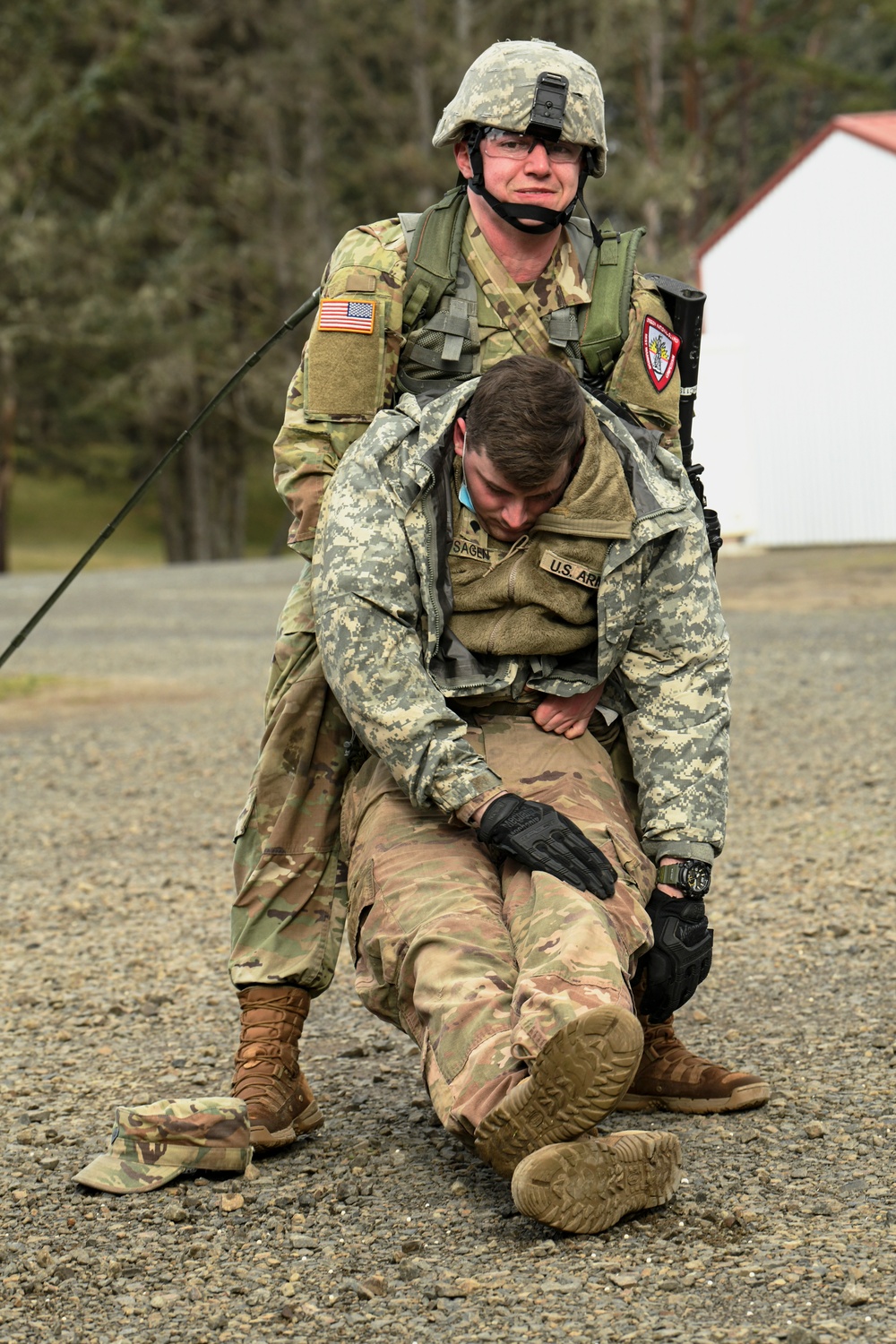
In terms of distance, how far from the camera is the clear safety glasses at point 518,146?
3834 millimetres

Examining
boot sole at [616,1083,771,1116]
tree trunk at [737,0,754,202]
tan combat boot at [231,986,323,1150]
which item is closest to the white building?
tree trunk at [737,0,754,202]

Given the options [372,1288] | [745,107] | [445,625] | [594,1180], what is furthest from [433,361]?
[745,107]

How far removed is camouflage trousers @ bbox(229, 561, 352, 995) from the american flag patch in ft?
1.75

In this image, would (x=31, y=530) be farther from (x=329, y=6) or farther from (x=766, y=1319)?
(x=766, y=1319)

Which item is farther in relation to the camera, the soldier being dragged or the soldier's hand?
the soldier's hand

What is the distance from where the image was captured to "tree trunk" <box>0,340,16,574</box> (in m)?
33.9

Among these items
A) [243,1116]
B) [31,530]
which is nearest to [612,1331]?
[243,1116]

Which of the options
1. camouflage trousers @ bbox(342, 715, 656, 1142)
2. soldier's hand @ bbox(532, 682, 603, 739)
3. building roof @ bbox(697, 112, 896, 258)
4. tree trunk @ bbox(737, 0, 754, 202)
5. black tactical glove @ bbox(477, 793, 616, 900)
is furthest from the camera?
tree trunk @ bbox(737, 0, 754, 202)

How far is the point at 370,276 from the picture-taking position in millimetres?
3795

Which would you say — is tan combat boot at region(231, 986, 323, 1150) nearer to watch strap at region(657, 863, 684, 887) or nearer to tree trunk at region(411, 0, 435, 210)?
watch strap at region(657, 863, 684, 887)

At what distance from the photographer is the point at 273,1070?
371 centimetres

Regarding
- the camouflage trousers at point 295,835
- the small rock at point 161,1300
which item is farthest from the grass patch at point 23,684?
the small rock at point 161,1300

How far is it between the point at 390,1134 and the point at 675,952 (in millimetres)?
723

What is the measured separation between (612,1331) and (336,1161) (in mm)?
1005
